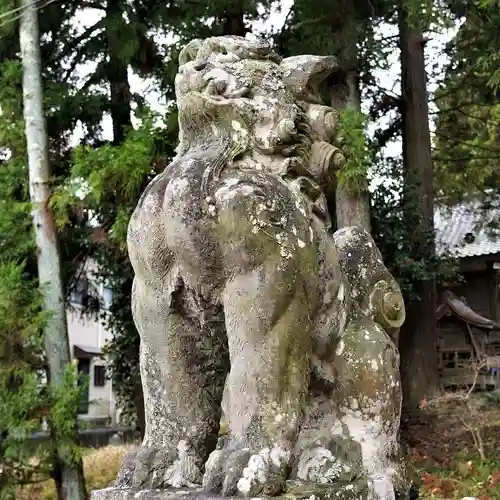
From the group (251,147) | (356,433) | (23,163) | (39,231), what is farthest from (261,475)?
(23,163)

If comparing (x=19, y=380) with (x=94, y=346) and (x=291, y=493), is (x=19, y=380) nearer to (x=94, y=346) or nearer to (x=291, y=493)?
(x=291, y=493)

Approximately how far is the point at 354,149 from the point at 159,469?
13.9 feet

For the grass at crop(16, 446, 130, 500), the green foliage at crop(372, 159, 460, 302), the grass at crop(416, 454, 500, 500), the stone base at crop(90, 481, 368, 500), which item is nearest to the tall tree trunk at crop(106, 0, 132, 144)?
the green foliage at crop(372, 159, 460, 302)

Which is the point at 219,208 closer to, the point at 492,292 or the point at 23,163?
the point at 23,163

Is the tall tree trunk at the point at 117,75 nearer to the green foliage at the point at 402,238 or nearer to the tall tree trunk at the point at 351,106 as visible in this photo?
the tall tree trunk at the point at 351,106

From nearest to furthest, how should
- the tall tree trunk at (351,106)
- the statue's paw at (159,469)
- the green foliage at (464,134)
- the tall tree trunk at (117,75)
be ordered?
the statue's paw at (159,469), the tall tree trunk at (351,106), the tall tree trunk at (117,75), the green foliage at (464,134)

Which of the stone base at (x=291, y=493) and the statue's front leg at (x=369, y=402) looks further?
the statue's front leg at (x=369, y=402)

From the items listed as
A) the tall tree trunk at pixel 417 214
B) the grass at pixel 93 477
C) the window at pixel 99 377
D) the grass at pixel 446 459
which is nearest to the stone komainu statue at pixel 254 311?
the grass at pixel 446 459

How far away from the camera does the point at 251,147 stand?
2051 millimetres

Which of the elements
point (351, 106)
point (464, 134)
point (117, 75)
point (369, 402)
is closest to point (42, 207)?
point (117, 75)

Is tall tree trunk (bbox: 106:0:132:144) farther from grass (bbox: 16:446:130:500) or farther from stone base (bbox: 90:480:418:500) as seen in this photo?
stone base (bbox: 90:480:418:500)

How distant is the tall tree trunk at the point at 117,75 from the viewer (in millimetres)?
7543

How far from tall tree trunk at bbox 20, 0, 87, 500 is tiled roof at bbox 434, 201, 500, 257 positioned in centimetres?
567

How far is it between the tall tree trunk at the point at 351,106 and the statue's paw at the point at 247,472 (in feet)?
15.1
